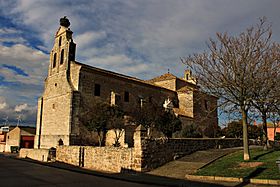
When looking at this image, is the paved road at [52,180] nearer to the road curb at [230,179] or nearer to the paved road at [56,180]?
the paved road at [56,180]

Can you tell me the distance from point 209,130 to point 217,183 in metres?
25.6

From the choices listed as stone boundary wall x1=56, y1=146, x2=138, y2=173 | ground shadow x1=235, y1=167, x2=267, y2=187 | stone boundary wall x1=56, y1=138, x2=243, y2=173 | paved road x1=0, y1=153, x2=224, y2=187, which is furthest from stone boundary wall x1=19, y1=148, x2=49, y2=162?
ground shadow x1=235, y1=167, x2=267, y2=187

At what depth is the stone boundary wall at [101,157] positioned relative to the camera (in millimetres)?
15416

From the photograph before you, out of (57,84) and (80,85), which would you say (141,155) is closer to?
(80,85)

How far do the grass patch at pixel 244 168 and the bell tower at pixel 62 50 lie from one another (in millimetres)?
22250

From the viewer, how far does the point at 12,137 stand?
145ft

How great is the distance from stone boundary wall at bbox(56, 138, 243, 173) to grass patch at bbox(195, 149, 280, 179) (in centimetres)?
280

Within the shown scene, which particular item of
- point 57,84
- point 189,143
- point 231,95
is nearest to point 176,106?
point 57,84

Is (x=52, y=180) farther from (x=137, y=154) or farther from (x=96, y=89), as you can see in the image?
(x=96, y=89)

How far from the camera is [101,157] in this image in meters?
17.6

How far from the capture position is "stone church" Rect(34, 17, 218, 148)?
28.5m

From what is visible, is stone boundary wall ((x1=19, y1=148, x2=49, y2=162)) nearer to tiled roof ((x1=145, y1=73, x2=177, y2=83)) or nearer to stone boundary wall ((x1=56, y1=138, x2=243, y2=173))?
stone boundary wall ((x1=56, y1=138, x2=243, y2=173))

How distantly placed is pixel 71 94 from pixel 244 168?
803 inches

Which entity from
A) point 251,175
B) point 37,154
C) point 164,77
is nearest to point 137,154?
point 251,175
